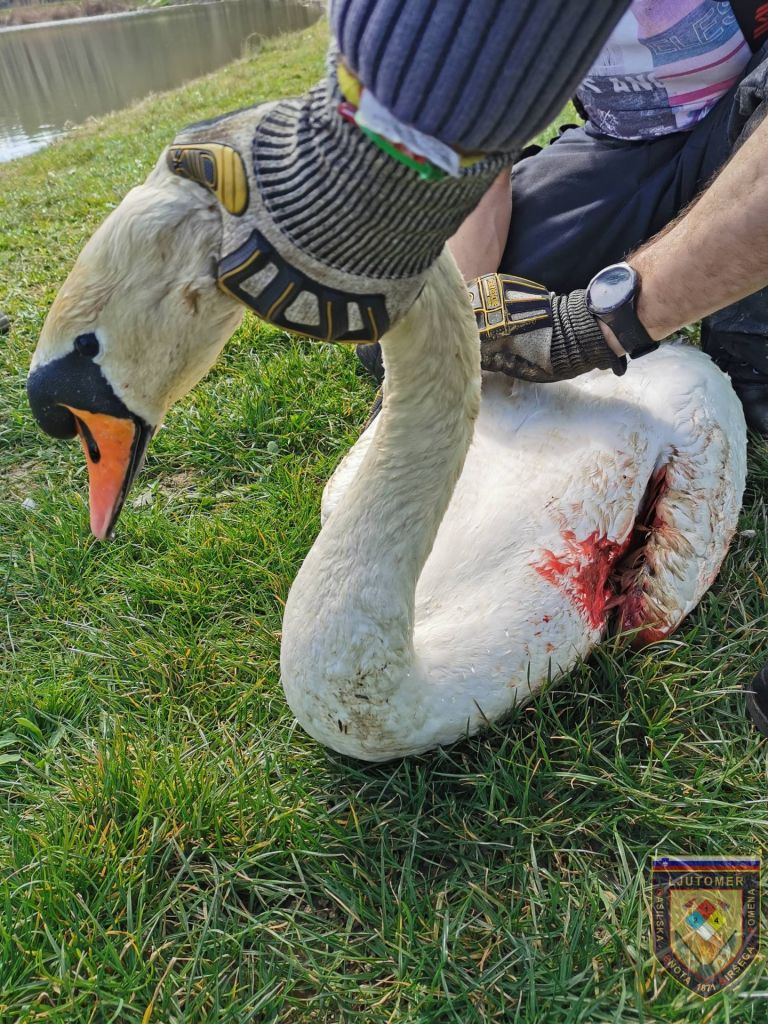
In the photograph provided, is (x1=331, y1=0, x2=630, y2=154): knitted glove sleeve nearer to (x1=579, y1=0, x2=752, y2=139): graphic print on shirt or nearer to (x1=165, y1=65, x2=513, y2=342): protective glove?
(x1=165, y1=65, x2=513, y2=342): protective glove

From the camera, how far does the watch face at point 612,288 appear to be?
2.16m

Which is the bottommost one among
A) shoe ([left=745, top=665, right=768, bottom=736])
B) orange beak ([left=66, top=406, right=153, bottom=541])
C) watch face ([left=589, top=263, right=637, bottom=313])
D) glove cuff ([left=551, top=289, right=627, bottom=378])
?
shoe ([left=745, top=665, right=768, bottom=736])

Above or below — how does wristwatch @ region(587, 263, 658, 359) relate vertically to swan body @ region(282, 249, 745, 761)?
above

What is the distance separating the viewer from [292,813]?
180 cm

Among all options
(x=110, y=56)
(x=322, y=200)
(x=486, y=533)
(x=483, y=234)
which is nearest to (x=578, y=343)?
(x=486, y=533)

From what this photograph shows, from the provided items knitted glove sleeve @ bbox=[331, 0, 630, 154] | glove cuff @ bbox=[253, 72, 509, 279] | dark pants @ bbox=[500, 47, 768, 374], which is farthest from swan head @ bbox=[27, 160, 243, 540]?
dark pants @ bbox=[500, 47, 768, 374]

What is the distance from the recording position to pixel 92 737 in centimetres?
209

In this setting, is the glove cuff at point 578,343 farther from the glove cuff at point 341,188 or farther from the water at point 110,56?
the water at point 110,56

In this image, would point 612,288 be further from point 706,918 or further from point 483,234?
point 706,918

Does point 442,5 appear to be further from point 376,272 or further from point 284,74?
point 284,74

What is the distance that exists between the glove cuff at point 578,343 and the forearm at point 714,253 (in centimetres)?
13

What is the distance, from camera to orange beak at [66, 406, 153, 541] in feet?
4.21

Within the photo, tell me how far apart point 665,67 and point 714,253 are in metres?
1.07

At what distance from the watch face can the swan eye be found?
4.87ft
